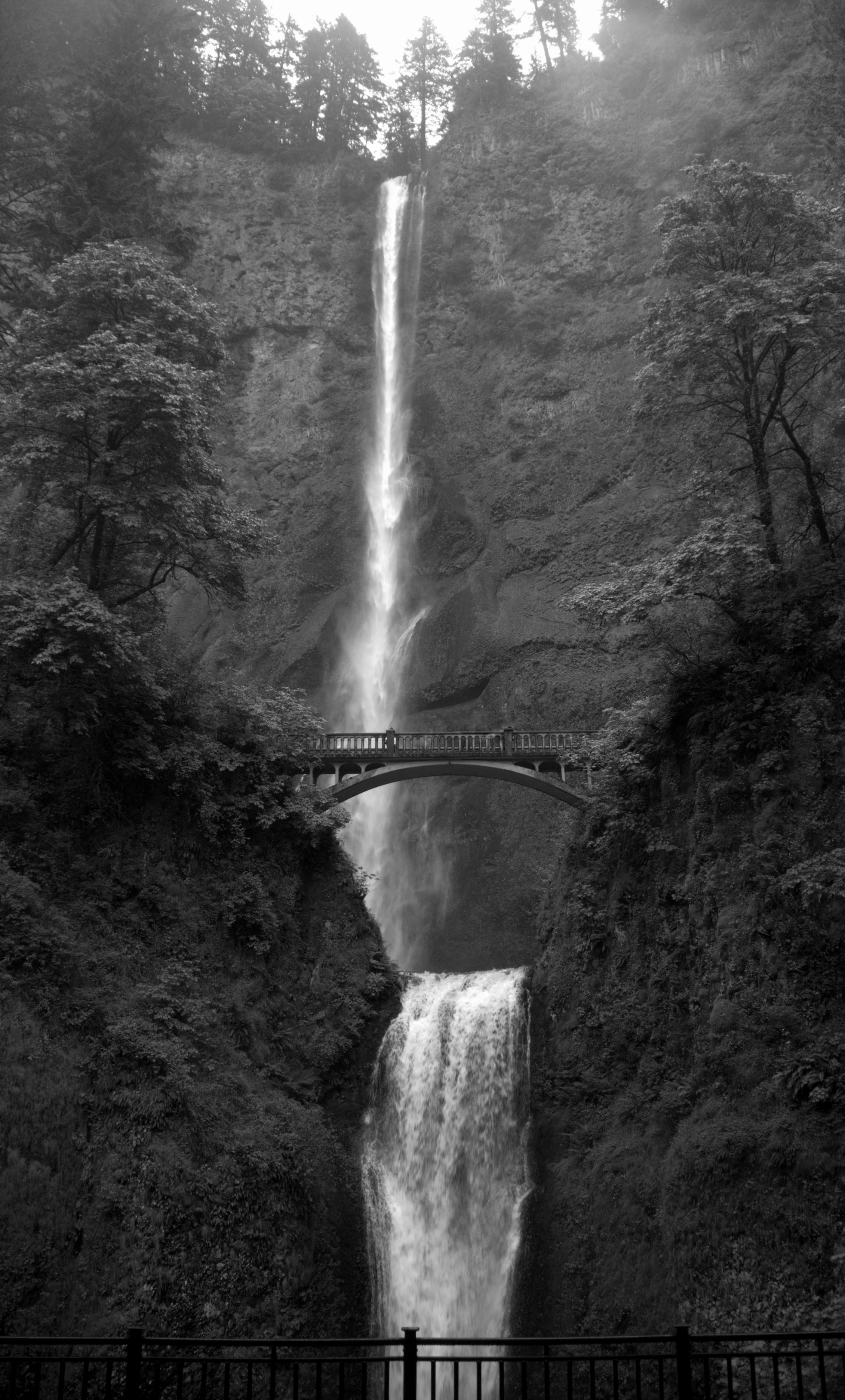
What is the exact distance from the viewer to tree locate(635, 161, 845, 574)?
17.9 meters

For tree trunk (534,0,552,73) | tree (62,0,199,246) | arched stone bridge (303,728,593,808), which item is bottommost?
arched stone bridge (303,728,593,808)

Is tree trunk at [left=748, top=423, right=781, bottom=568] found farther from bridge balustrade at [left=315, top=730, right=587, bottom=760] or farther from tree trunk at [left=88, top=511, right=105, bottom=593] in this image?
tree trunk at [left=88, top=511, right=105, bottom=593]

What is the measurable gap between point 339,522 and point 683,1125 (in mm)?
31360

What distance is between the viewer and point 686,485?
2108 centimetres

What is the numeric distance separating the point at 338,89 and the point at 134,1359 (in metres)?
62.8

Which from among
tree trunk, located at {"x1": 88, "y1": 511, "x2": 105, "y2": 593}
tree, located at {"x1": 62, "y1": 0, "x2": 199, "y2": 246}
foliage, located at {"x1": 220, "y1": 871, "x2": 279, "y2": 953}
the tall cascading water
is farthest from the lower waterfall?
tree, located at {"x1": 62, "y1": 0, "x2": 199, "y2": 246}

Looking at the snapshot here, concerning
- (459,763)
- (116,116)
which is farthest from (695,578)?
(116,116)

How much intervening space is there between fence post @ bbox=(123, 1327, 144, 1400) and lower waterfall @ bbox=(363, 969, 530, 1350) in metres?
11.3

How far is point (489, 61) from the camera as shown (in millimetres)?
54938

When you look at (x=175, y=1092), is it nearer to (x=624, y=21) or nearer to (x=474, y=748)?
(x=474, y=748)

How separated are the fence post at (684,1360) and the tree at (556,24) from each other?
6705 cm

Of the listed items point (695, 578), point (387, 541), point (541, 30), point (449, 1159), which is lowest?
point (449, 1159)

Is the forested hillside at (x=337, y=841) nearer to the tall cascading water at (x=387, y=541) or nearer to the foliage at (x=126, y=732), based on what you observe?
the foliage at (x=126, y=732)

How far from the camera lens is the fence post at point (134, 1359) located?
6.96m
